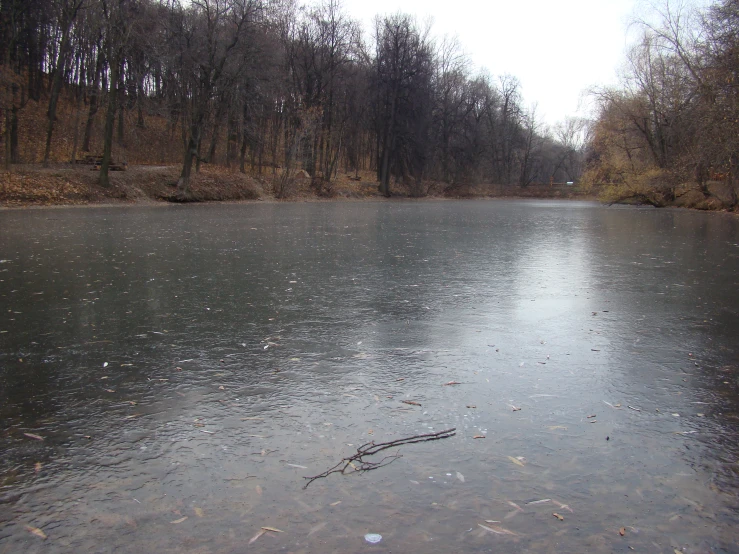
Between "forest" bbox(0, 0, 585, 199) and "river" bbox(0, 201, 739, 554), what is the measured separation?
27.0 metres

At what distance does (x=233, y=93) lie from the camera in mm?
34656

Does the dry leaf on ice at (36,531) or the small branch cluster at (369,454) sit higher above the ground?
the small branch cluster at (369,454)

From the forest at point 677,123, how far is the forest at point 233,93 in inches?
785

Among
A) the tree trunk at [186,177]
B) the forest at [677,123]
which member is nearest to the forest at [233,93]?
the tree trunk at [186,177]

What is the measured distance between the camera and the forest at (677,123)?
26078 mm

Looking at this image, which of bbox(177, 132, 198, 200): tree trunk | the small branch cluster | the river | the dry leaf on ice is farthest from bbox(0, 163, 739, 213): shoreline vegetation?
the small branch cluster

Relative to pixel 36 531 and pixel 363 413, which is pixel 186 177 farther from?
pixel 36 531

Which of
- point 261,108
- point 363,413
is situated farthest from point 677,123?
point 363,413

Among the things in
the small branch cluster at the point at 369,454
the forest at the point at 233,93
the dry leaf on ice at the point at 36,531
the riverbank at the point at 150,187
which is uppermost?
the forest at the point at 233,93

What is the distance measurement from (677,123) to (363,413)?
131 ft

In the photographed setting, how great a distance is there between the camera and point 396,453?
3416mm

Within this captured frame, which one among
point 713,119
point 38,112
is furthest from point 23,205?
point 713,119

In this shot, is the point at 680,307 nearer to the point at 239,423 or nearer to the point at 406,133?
the point at 239,423

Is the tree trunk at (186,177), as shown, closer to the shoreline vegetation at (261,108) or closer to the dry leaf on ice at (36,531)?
the shoreline vegetation at (261,108)
